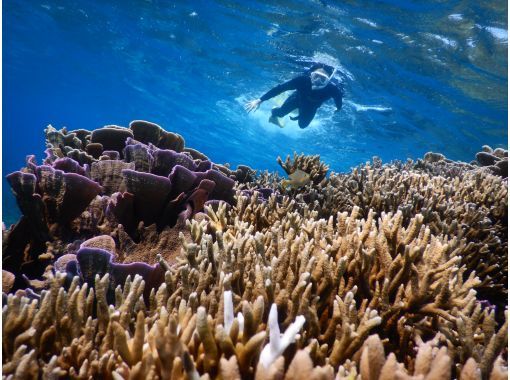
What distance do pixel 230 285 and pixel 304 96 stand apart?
43.7 feet

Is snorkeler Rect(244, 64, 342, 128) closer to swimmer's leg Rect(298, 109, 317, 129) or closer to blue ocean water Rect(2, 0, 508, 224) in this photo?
swimmer's leg Rect(298, 109, 317, 129)

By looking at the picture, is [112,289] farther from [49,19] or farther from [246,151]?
[246,151]

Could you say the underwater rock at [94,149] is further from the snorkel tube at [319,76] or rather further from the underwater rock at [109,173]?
the snorkel tube at [319,76]

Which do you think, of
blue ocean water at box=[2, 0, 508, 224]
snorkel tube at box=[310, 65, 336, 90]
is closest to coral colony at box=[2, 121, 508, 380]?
snorkel tube at box=[310, 65, 336, 90]

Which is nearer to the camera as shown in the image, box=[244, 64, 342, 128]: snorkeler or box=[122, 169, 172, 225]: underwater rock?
box=[122, 169, 172, 225]: underwater rock

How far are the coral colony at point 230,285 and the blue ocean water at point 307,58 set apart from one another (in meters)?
14.0

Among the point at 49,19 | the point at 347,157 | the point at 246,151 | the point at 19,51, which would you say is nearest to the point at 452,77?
the point at 347,157

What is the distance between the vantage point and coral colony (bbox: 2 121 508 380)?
1.27 m

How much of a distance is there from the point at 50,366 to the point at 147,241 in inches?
73.9

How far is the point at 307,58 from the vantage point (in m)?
20.4

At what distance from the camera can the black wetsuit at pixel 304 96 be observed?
13.3 metres

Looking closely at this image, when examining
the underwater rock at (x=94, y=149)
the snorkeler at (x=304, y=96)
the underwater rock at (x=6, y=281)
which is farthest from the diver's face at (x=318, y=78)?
the underwater rock at (x=6, y=281)

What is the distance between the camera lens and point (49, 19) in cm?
2844

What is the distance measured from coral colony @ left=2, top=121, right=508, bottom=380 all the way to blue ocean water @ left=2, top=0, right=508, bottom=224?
14.0m
